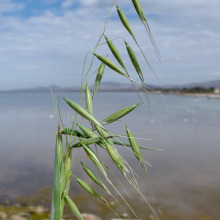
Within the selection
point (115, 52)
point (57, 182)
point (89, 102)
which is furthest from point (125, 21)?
point (57, 182)

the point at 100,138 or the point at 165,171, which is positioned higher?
the point at 100,138

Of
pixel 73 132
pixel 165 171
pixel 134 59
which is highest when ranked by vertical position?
pixel 134 59

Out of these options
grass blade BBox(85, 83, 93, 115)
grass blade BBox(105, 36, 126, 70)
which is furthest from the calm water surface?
grass blade BBox(105, 36, 126, 70)

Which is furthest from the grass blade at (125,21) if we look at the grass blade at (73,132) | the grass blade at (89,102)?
the grass blade at (73,132)

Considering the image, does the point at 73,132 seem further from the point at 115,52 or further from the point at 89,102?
the point at 115,52

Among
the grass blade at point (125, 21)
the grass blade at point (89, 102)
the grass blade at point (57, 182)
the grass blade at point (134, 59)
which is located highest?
the grass blade at point (125, 21)

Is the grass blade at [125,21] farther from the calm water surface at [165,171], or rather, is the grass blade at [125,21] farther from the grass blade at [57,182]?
the calm water surface at [165,171]

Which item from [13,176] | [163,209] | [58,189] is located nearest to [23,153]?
[13,176]

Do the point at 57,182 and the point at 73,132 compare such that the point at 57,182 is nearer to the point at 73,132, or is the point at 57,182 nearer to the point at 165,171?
the point at 73,132

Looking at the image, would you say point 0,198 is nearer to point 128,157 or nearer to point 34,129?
point 128,157

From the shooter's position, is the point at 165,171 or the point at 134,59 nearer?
the point at 134,59

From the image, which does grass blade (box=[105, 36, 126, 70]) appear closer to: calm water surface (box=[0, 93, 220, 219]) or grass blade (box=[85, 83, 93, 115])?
grass blade (box=[85, 83, 93, 115])
